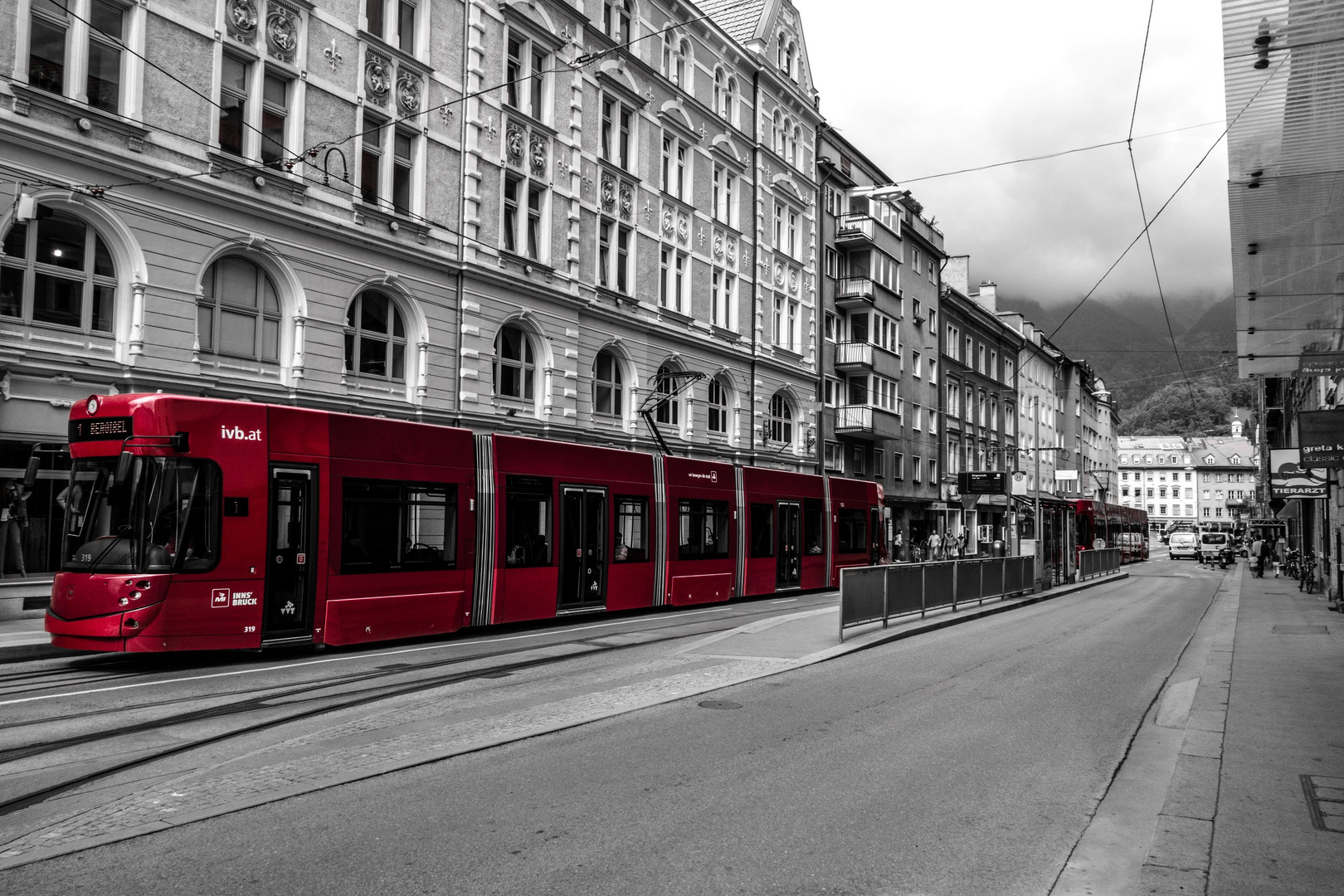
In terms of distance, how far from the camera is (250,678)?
11250 millimetres

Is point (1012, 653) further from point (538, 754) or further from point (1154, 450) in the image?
point (1154, 450)

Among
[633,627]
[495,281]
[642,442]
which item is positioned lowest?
[633,627]

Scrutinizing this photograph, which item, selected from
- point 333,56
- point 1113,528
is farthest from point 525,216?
point 1113,528

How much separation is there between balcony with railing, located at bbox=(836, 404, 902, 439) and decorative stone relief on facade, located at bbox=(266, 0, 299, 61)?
2854 cm

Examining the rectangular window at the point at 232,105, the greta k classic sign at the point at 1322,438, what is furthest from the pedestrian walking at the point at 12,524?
the greta k classic sign at the point at 1322,438

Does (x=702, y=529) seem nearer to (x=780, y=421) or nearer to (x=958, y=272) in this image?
(x=780, y=421)

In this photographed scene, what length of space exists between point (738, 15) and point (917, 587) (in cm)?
3005

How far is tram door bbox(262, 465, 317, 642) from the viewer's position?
1280cm

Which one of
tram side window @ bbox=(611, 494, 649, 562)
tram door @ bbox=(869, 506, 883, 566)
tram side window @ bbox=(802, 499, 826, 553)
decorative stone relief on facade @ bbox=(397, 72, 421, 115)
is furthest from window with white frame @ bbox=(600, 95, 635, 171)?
tram side window @ bbox=(611, 494, 649, 562)

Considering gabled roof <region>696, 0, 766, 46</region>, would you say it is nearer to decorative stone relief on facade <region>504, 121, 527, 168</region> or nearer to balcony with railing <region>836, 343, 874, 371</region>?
balcony with railing <region>836, 343, 874, 371</region>

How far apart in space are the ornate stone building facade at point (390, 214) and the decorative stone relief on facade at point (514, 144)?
83mm

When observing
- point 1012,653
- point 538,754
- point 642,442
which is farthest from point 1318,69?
point 642,442

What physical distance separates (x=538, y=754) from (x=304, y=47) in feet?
58.8

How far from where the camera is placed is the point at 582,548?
1825 centimetres
